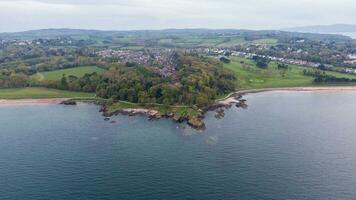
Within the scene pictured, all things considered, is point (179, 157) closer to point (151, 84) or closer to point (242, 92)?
point (151, 84)

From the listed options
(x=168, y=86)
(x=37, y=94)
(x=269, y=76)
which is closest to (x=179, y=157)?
(x=168, y=86)

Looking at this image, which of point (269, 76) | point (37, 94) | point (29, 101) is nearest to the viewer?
point (29, 101)

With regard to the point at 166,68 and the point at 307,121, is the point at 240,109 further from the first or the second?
the point at 166,68

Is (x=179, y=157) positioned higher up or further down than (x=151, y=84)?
further down

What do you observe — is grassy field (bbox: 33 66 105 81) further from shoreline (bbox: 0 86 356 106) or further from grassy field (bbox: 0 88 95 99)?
shoreline (bbox: 0 86 356 106)

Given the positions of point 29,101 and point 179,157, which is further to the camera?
point 29,101

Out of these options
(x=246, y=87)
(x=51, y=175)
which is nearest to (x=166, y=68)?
(x=246, y=87)
